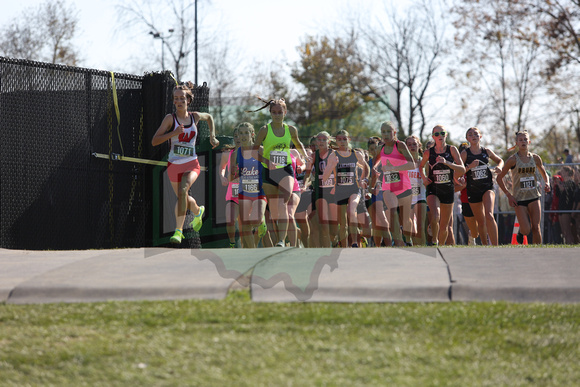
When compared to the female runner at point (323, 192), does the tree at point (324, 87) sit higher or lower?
higher

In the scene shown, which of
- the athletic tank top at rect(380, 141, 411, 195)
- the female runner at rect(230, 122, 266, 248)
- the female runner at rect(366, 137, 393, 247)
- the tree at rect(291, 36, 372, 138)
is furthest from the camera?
the tree at rect(291, 36, 372, 138)

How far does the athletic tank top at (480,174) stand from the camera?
38.0ft

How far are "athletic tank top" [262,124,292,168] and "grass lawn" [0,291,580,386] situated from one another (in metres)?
4.40

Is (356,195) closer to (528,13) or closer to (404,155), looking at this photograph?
(404,155)

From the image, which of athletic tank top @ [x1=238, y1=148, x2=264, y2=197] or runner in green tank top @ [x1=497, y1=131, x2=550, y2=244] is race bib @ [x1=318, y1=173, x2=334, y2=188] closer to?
athletic tank top @ [x1=238, y1=148, x2=264, y2=197]

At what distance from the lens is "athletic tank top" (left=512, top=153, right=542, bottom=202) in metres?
11.5

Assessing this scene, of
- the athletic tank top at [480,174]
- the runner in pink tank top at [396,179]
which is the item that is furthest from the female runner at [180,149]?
the athletic tank top at [480,174]

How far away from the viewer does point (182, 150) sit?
9555 mm

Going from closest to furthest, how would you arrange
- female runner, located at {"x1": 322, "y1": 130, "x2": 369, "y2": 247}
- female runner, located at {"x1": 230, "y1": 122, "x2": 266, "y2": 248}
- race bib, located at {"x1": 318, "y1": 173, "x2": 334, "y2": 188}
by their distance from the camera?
female runner, located at {"x1": 230, "y1": 122, "x2": 266, "y2": 248} < female runner, located at {"x1": 322, "y1": 130, "x2": 369, "y2": 247} < race bib, located at {"x1": 318, "y1": 173, "x2": 334, "y2": 188}

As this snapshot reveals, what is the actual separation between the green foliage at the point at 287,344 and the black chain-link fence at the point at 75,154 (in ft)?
18.0

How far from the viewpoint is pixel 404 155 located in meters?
11.5

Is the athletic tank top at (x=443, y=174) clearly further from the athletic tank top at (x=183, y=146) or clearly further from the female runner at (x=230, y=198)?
the athletic tank top at (x=183, y=146)

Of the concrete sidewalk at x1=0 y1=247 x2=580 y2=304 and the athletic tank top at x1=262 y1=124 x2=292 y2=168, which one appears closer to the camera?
the concrete sidewalk at x1=0 y1=247 x2=580 y2=304

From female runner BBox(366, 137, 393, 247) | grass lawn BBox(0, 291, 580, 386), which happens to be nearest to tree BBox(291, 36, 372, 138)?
female runner BBox(366, 137, 393, 247)
